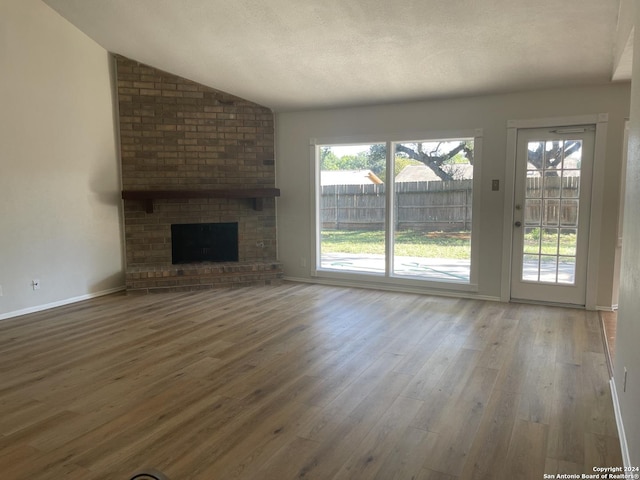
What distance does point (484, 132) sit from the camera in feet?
16.3

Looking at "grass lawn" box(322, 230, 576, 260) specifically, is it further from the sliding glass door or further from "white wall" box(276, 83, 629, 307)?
"white wall" box(276, 83, 629, 307)

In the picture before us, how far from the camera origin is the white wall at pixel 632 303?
1.86 m

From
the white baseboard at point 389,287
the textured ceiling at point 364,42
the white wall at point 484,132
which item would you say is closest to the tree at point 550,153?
the white wall at point 484,132

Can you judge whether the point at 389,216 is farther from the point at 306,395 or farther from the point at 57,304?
the point at 57,304

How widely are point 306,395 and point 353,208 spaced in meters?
3.62

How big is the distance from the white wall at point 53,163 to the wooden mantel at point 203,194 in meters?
0.35

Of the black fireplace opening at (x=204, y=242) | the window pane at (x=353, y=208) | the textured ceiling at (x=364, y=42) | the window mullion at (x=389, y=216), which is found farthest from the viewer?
the black fireplace opening at (x=204, y=242)

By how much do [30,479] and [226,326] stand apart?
2.28m

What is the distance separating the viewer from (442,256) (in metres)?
5.68

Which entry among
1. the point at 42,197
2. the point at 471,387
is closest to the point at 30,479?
the point at 471,387

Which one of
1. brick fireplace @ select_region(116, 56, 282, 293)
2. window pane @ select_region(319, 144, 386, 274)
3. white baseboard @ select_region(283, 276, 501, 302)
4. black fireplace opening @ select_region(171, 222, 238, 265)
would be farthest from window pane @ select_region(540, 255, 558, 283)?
black fireplace opening @ select_region(171, 222, 238, 265)

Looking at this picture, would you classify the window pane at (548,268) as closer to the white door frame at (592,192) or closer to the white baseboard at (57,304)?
the white door frame at (592,192)

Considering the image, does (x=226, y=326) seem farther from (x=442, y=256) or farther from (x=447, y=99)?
(x=447, y=99)

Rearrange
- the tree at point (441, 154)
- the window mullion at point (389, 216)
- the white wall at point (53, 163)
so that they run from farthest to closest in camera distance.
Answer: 1. the window mullion at point (389, 216)
2. the tree at point (441, 154)
3. the white wall at point (53, 163)
